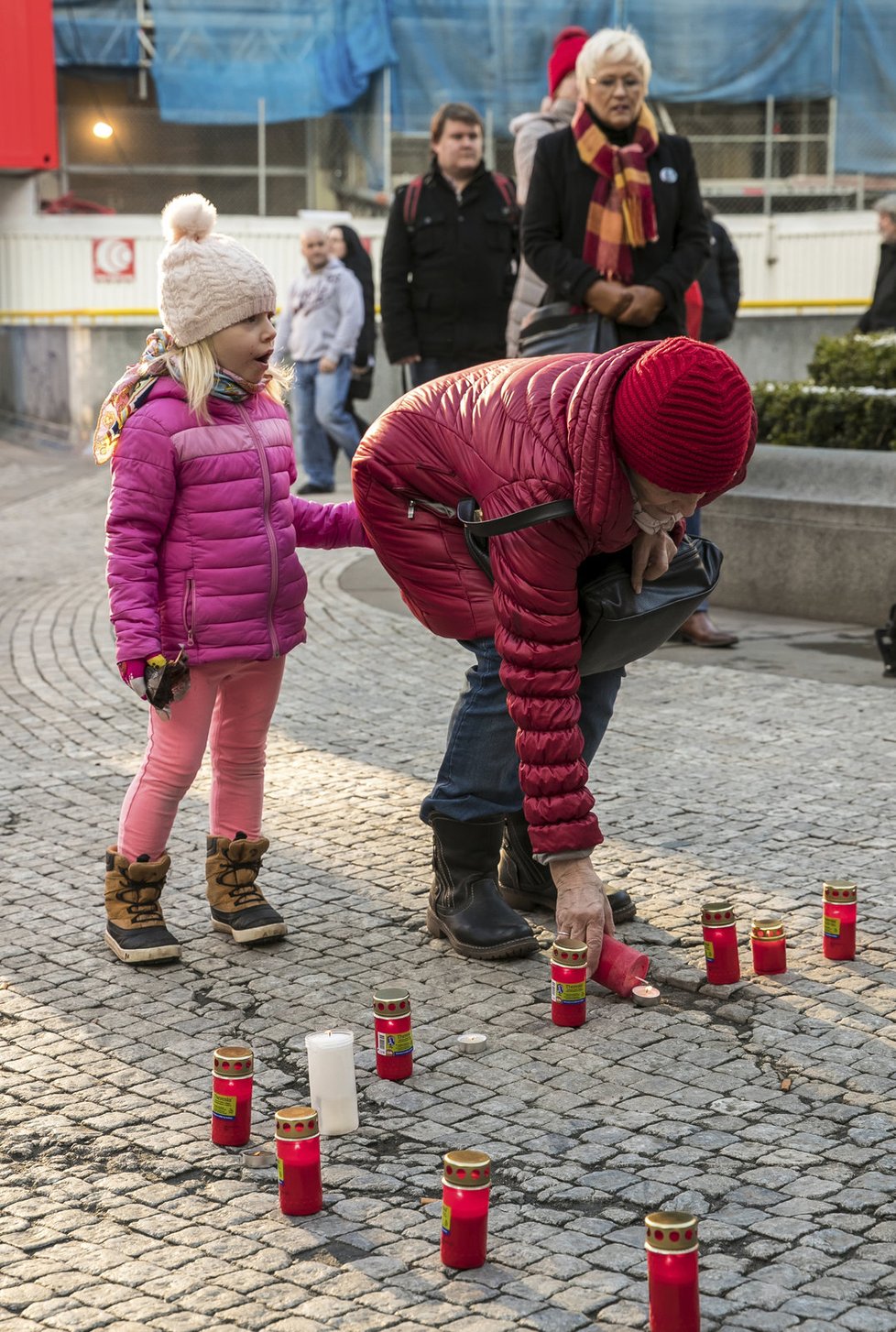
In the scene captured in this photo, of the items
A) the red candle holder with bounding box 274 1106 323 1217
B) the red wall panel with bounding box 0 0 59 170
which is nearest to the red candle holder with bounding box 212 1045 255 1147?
the red candle holder with bounding box 274 1106 323 1217

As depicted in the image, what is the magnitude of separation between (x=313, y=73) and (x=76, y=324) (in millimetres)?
6158

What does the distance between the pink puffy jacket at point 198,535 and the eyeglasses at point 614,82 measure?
309 centimetres

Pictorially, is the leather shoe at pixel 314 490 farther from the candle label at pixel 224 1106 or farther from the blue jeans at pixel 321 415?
the candle label at pixel 224 1106

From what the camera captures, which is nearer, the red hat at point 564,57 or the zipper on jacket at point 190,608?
the zipper on jacket at point 190,608

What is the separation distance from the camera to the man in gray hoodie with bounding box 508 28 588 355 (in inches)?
299

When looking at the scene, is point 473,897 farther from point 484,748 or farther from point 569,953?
point 569,953

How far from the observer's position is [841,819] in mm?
5352

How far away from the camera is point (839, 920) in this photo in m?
4.20

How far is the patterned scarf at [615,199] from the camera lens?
23.1 ft

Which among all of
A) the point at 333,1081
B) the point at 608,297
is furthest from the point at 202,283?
the point at 608,297

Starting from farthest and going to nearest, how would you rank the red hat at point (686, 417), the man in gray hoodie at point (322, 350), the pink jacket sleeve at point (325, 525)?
the man in gray hoodie at point (322, 350) → the pink jacket sleeve at point (325, 525) → the red hat at point (686, 417)

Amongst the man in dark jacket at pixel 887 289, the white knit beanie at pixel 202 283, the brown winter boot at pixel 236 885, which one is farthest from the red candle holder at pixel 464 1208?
the man in dark jacket at pixel 887 289

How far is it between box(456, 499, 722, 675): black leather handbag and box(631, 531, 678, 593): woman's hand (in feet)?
0.11

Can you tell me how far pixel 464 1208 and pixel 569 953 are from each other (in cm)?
99
